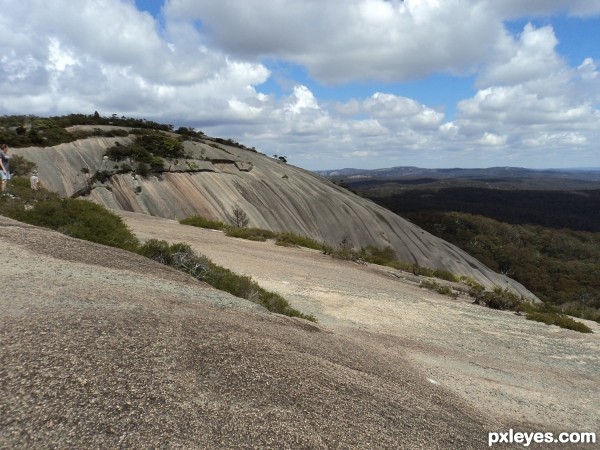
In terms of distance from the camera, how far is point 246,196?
1442 inches

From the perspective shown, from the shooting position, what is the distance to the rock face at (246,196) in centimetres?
2947

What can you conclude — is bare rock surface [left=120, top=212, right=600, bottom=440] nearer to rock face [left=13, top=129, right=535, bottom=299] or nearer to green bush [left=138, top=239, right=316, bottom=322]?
green bush [left=138, top=239, right=316, bottom=322]

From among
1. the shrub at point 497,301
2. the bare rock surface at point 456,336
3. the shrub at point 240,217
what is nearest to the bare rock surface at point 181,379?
the bare rock surface at point 456,336

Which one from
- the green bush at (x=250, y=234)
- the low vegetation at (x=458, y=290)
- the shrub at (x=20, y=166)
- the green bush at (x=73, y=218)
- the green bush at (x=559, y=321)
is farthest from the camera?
the shrub at (x=20, y=166)

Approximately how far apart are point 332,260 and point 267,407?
51.8ft

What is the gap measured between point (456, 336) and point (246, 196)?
27257mm

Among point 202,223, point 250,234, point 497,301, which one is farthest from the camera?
point 202,223

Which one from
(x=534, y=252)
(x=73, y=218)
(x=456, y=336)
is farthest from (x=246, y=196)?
(x=534, y=252)

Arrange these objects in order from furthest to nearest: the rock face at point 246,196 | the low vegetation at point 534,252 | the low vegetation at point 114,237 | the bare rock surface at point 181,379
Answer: the low vegetation at point 534,252
the rock face at point 246,196
the low vegetation at point 114,237
the bare rock surface at point 181,379

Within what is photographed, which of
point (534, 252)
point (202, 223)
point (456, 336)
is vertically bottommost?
point (534, 252)

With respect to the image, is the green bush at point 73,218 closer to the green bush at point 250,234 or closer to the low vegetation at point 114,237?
the low vegetation at point 114,237

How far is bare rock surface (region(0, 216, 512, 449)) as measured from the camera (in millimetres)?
4004

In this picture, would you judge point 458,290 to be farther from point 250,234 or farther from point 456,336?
point 250,234

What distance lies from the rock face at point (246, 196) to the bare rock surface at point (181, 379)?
23.3m
